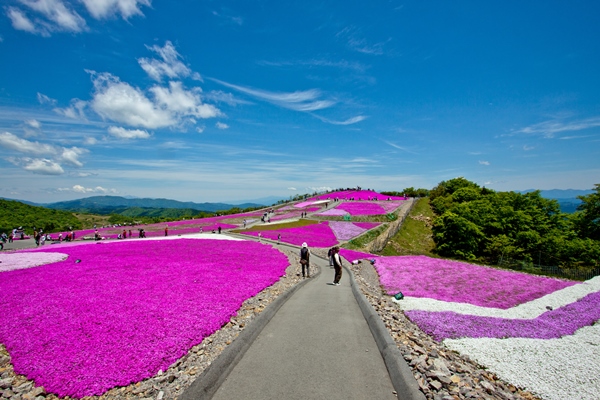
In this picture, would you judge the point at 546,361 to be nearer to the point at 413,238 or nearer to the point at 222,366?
the point at 222,366

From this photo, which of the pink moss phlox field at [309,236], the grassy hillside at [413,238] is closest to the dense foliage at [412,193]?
the grassy hillside at [413,238]

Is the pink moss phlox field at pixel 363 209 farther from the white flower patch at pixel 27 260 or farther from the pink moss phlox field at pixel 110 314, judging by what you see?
the white flower patch at pixel 27 260

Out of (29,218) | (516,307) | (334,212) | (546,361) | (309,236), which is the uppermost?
(334,212)

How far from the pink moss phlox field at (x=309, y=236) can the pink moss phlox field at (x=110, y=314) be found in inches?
731

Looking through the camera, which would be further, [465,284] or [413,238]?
[413,238]

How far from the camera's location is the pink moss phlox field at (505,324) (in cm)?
1033

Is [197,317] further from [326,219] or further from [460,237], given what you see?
[326,219]

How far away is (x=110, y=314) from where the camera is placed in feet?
34.7

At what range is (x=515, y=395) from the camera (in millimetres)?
6766

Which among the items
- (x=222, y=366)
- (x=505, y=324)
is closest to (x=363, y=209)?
(x=505, y=324)

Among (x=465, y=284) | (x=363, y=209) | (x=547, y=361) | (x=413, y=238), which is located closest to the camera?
(x=547, y=361)

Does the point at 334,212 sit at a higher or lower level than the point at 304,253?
higher

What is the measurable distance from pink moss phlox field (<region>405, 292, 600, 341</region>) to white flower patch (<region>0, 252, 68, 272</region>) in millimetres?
27138

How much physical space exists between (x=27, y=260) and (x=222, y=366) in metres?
26.0
